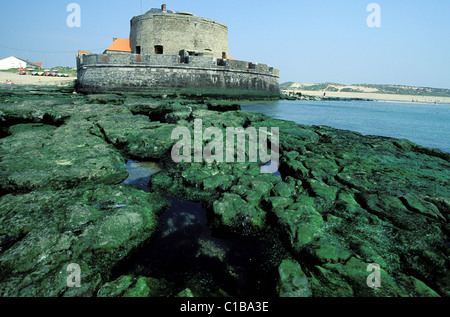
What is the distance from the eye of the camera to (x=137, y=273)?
7.16 feet

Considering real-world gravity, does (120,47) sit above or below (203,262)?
above

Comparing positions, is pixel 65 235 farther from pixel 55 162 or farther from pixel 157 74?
pixel 157 74

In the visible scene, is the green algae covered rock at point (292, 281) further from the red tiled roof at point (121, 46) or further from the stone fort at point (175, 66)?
the red tiled roof at point (121, 46)

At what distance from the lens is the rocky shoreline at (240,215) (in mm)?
1908

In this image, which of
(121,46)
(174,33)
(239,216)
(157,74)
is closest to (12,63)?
(121,46)

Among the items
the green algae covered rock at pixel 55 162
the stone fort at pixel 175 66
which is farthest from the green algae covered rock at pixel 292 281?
the stone fort at pixel 175 66

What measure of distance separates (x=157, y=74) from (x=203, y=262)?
15.6 m

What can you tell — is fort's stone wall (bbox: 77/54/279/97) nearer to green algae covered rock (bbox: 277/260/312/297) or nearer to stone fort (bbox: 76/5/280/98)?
stone fort (bbox: 76/5/280/98)

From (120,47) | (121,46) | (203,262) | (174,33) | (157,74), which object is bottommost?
(203,262)

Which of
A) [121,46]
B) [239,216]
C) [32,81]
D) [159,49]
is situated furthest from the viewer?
[32,81]

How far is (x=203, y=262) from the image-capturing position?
235 centimetres

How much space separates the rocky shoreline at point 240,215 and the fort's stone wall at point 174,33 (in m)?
16.8

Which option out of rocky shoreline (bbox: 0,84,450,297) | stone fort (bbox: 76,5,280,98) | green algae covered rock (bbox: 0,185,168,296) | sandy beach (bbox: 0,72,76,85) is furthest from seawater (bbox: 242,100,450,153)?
sandy beach (bbox: 0,72,76,85)

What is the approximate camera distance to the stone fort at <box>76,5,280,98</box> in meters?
15.3
